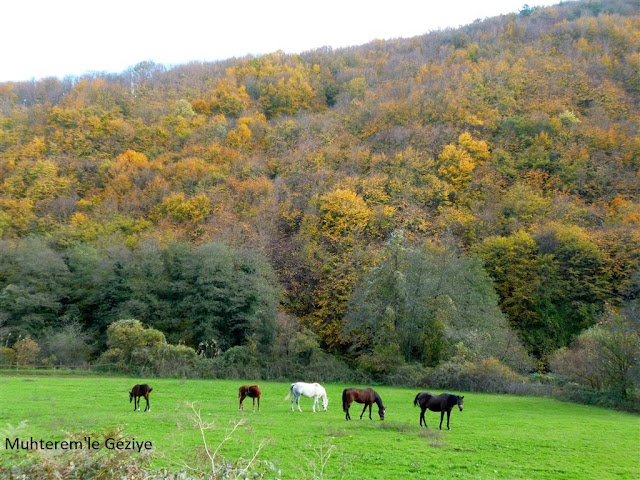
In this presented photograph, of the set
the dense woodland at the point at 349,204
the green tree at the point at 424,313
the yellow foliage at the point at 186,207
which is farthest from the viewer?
the yellow foliage at the point at 186,207

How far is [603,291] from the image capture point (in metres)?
51.9

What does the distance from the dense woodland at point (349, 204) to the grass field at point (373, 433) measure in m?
9.79

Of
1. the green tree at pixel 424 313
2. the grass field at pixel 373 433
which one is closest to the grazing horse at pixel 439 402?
the grass field at pixel 373 433

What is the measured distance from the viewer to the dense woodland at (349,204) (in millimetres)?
44500

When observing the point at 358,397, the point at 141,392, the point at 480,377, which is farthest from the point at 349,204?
the point at 358,397

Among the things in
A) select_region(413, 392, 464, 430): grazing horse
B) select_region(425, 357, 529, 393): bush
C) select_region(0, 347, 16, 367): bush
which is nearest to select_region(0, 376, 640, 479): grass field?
select_region(413, 392, 464, 430): grazing horse

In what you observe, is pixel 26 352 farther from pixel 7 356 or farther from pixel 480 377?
pixel 480 377

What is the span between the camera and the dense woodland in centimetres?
4450

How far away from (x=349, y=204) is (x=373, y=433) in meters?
49.0

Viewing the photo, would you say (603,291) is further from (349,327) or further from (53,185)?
(53,185)

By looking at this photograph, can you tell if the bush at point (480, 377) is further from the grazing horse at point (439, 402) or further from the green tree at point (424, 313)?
the grazing horse at point (439, 402)

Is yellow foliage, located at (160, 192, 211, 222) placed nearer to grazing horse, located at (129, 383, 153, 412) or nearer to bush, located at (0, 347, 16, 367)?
bush, located at (0, 347, 16, 367)

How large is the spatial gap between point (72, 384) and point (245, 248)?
2827 cm

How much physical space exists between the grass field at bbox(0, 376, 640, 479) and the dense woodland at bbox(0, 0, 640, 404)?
979 cm
